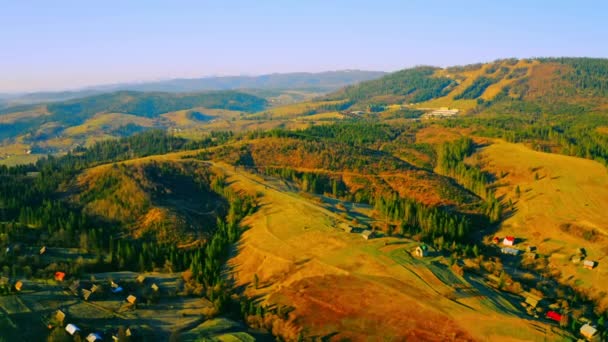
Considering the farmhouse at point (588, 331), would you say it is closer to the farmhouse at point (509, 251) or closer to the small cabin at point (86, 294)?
the farmhouse at point (509, 251)

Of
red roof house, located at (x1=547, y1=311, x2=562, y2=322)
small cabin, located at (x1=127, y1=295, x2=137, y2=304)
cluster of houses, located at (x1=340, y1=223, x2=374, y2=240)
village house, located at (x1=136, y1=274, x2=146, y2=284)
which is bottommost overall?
red roof house, located at (x1=547, y1=311, x2=562, y2=322)

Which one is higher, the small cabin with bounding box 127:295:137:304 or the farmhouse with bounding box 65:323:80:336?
the farmhouse with bounding box 65:323:80:336

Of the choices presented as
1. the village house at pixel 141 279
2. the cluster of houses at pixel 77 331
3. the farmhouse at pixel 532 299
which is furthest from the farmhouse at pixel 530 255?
the cluster of houses at pixel 77 331

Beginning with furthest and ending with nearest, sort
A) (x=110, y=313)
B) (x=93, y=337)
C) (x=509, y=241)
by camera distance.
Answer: (x=509, y=241) → (x=110, y=313) → (x=93, y=337)

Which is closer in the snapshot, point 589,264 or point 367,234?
point 589,264

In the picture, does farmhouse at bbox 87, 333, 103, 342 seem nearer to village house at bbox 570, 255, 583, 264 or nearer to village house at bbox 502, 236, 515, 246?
village house at bbox 502, 236, 515, 246

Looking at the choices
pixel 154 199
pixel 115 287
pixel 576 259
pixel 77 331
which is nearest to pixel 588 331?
pixel 576 259

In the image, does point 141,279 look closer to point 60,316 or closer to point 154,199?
point 60,316

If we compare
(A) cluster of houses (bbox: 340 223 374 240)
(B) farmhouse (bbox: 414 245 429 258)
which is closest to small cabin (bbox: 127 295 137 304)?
(A) cluster of houses (bbox: 340 223 374 240)

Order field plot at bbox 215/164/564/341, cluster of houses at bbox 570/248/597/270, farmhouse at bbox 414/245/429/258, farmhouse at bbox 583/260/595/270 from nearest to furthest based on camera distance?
field plot at bbox 215/164/564/341 < farmhouse at bbox 414/245/429/258 < farmhouse at bbox 583/260/595/270 < cluster of houses at bbox 570/248/597/270
